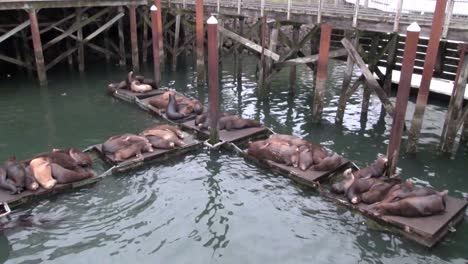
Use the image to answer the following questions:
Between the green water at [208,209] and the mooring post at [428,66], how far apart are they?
806 millimetres

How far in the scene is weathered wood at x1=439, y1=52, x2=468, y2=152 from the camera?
966 cm

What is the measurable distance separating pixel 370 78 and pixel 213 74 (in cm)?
441

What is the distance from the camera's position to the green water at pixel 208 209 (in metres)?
7.14

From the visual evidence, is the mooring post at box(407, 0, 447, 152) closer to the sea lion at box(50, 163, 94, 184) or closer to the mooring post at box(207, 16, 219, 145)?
the mooring post at box(207, 16, 219, 145)

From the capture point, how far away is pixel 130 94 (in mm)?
15352

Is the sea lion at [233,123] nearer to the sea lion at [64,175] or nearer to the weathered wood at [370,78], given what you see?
the weathered wood at [370,78]

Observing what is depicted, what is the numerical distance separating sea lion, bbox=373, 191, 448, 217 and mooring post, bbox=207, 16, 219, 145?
16.4 ft

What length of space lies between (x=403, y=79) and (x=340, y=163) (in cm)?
241

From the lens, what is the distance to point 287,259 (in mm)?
6996

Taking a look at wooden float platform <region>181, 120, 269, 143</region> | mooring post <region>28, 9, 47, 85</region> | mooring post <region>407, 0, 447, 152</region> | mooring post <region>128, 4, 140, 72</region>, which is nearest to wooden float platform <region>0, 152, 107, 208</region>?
wooden float platform <region>181, 120, 269, 143</region>

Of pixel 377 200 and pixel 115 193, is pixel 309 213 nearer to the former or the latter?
pixel 377 200

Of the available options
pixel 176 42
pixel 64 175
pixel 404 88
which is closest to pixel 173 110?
pixel 64 175

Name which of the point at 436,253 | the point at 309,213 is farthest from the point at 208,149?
the point at 436,253

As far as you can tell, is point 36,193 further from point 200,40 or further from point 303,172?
point 200,40
